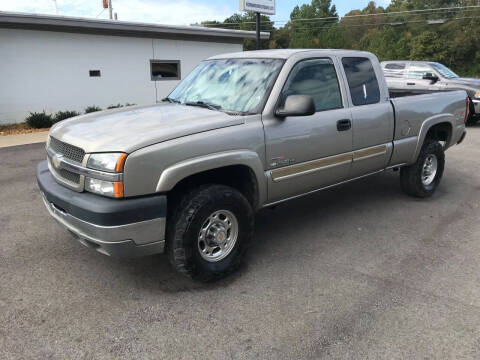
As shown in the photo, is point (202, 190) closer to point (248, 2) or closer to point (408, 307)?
point (408, 307)

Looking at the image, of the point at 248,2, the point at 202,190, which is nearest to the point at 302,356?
the point at 202,190

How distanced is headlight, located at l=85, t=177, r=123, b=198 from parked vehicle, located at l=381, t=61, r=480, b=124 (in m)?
11.1

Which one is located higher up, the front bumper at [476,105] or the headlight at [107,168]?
the headlight at [107,168]

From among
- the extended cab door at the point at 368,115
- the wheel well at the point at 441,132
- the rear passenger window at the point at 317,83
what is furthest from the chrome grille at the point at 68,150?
the wheel well at the point at 441,132

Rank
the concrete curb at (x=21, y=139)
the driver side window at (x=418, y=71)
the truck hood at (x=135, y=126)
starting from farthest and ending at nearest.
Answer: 1. the driver side window at (x=418, y=71)
2. the concrete curb at (x=21, y=139)
3. the truck hood at (x=135, y=126)

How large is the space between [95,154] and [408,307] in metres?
2.63

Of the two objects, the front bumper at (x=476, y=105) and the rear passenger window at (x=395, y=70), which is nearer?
the front bumper at (x=476, y=105)

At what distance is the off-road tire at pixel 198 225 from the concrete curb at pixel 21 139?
7.94m

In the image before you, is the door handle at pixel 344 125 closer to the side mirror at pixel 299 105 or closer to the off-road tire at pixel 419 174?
the side mirror at pixel 299 105

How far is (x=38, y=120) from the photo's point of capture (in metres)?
11.8

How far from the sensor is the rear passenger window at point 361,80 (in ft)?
14.7

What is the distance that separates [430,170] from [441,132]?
0.65 metres

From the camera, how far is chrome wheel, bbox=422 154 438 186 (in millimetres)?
5742

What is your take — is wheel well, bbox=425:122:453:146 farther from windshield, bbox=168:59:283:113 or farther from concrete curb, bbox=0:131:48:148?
concrete curb, bbox=0:131:48:148
